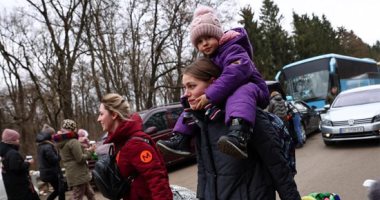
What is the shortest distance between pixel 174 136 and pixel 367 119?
949 cm

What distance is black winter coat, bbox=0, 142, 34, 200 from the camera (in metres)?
7.06

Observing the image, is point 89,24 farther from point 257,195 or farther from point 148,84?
point 257,195

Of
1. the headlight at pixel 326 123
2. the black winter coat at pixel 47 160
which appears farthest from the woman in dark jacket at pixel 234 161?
the headlight at pixel 326 123

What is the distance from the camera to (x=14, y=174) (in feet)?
23.4

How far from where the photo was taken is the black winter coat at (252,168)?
7.80ft

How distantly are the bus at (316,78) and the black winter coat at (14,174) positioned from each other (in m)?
15.8

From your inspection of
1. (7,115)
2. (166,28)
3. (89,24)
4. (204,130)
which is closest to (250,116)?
(204,130)

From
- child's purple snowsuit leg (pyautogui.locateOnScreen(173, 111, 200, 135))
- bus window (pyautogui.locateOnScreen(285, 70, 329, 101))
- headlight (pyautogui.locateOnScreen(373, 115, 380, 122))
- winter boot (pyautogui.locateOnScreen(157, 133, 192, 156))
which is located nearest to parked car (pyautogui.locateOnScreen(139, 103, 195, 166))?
headlight (pyautogui.locateOnScreen(373, 115, 380, 122))

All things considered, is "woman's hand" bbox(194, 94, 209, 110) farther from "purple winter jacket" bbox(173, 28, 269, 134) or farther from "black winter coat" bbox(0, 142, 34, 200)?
"black winter coat" bbox(0, 142, 34, 200)

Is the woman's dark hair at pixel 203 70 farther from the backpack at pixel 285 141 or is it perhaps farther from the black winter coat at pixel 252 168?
the backpack at pixel 285 141

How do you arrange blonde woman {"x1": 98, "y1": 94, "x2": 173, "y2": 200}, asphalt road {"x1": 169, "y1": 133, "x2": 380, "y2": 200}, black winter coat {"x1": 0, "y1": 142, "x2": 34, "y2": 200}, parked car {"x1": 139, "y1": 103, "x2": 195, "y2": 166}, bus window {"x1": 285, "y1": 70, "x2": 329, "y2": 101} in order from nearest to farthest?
blonde woman {"x1": 98, "y1": 94, "x2": 173, "y2": 200}, black winter coat {"x1": 0, "y1": 142, "x2": 34, "y2": 200}, asphalt road {"x1": 169, "y1": 133, "x2": 380, "y2": 200}, parked car {"x1": 139, "y1": 103, "x2": 195, "y2": 166}, bus window {"x1": 285, "y1": 70, "x2": 329, "y2": 101}

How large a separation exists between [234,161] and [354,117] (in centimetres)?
988

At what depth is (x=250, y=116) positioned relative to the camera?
2283 mm

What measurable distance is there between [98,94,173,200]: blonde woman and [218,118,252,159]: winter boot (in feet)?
3.36
